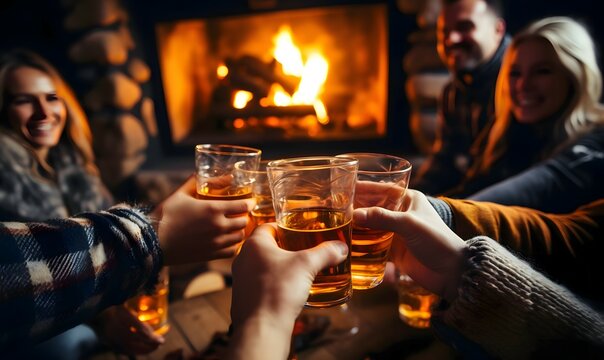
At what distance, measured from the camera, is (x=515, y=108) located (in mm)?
1271

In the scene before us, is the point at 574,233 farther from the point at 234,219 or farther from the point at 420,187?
the point at 420,187

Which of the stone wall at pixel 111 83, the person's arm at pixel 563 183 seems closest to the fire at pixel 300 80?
the stone wall at pixel 111 83

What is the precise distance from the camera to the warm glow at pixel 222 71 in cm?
238

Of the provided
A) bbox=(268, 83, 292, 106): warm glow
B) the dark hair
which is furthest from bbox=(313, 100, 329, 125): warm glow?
the dark hair

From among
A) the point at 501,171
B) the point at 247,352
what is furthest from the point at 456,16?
the point at 247,352

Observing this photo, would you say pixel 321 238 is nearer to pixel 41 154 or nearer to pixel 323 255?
pixel 323 255

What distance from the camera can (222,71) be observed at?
239 centimetres

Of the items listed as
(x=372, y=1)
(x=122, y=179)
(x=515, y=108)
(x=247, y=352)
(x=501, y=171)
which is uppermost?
(x=372, y=1)

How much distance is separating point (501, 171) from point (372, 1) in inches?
42.4

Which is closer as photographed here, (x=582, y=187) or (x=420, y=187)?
(x=582, y=187)

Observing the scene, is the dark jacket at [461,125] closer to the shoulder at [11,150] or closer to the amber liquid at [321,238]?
the amber liquid at [321,238]

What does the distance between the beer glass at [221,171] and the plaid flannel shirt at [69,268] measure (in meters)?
0.13

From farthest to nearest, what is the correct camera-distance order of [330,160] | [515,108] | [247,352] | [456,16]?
[456,16]
[515,108]
[330,160]
[247,352]

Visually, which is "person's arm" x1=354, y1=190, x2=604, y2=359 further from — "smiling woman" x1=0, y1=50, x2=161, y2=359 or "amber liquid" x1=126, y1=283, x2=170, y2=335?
"smiling woman" x1=0, y1=50, x2=161, y2=359
